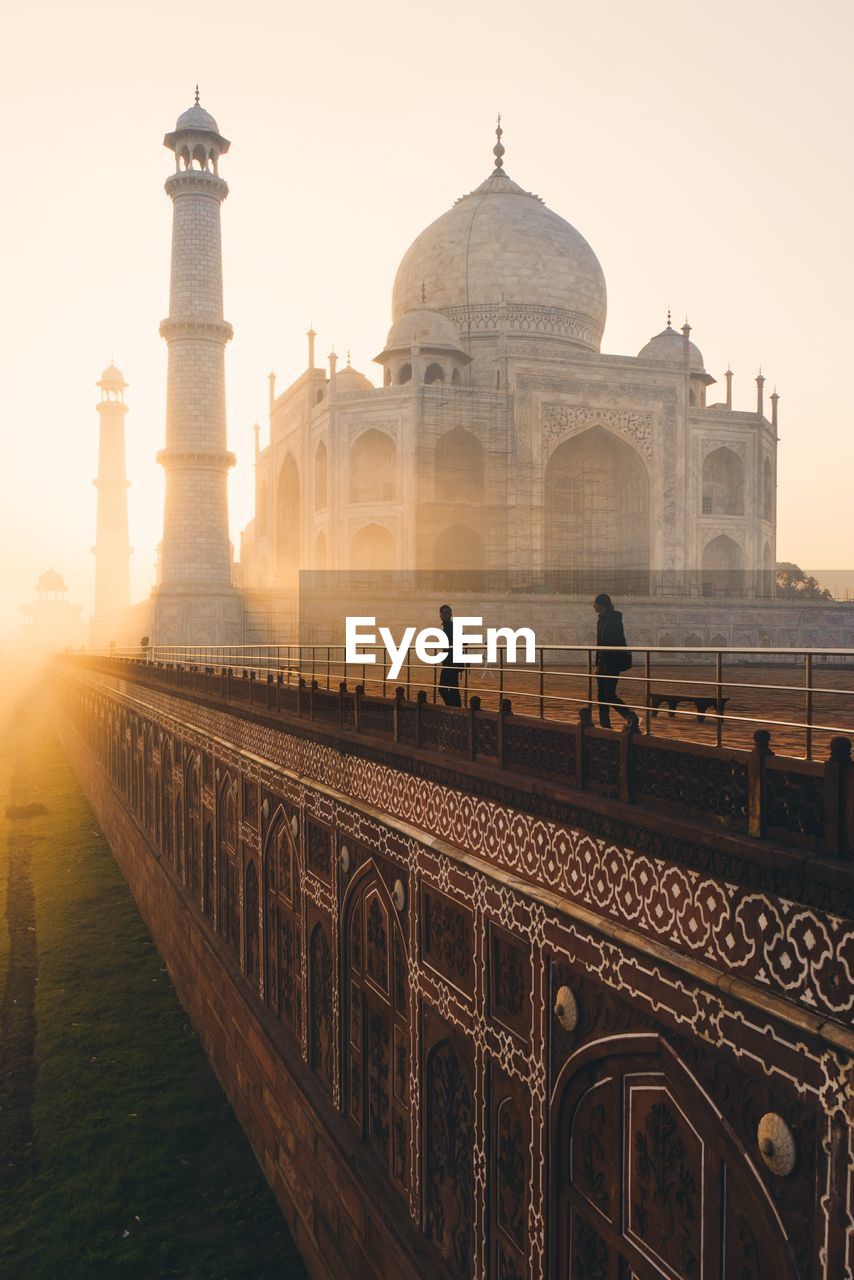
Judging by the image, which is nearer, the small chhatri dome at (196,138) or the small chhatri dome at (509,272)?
the small chhatri dome at (196,138)

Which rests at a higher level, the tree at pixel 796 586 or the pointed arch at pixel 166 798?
the tree at pixel 796 586

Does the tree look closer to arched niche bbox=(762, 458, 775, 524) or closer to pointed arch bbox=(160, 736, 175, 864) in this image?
arched niche bbox=(762, 458, 775, 524)

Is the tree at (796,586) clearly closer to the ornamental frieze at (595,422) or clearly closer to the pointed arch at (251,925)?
the ornamental frieze at (595,422)

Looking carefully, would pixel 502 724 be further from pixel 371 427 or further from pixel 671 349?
pixel 671 349

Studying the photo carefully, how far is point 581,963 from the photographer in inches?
171

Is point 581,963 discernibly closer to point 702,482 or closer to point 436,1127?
point 436,1127

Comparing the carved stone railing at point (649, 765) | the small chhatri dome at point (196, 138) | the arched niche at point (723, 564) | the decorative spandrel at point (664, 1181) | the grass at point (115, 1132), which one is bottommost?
the grass at point (115, 1132)

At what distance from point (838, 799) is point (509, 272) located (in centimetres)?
3377

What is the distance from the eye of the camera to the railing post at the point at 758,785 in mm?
3389

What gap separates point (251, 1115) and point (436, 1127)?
442cm

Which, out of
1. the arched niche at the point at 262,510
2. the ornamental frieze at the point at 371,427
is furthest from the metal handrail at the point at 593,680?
the arched niche at the point at 262,510

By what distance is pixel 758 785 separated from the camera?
3.41 metres

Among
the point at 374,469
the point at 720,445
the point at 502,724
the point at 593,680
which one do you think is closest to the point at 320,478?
A: the point at 374,469

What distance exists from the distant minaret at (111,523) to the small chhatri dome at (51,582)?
153ft
